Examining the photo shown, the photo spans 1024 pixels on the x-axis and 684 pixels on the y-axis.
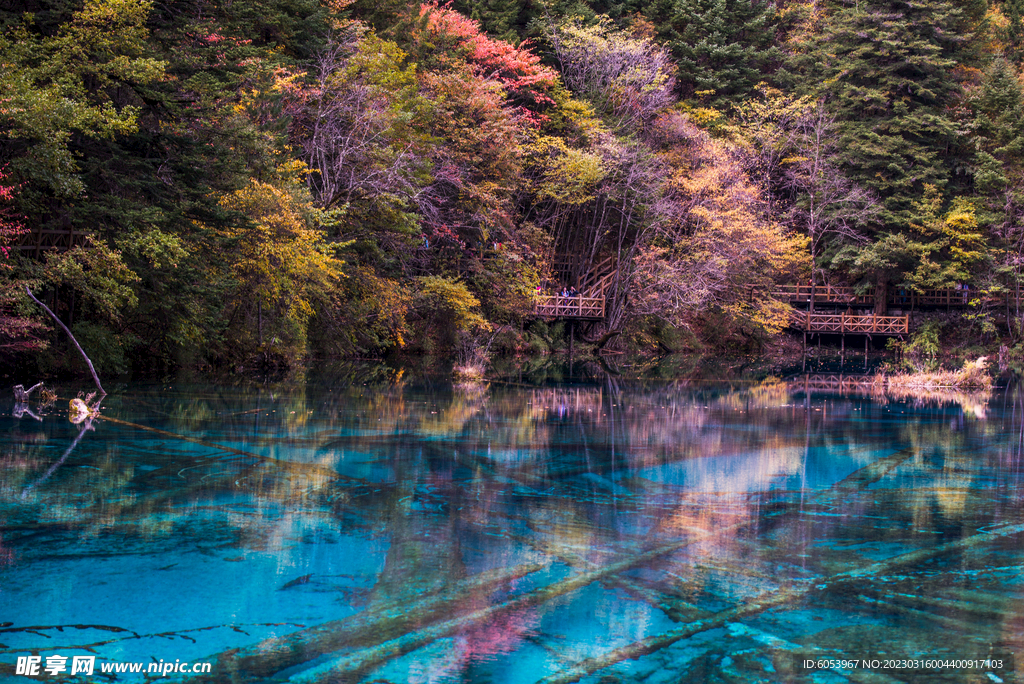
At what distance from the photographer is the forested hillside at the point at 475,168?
59.5 feet

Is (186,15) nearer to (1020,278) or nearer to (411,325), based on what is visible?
(411,325)

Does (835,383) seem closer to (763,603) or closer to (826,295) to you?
(826,295)

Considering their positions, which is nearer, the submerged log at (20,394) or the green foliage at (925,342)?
the submerged log at (20,394)

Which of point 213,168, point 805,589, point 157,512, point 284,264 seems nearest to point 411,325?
point 284,264

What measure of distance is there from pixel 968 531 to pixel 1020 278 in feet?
123

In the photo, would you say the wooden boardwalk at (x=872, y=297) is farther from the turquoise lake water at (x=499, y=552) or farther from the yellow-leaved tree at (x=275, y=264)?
the turquoise lake water at (x=499, y=552)

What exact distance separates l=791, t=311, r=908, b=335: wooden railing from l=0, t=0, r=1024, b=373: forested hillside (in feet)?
5.63

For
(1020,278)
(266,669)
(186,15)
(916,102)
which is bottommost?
(266,669)

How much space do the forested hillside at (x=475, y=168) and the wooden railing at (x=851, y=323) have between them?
5.63 ft

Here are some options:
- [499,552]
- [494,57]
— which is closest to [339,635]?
[499,552]

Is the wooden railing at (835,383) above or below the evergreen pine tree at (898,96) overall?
below

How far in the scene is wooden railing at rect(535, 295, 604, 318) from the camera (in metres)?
36.7

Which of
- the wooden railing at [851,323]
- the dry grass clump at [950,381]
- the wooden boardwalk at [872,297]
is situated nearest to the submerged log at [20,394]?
the dry grass clump at [950,381]

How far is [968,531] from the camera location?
349 inches
